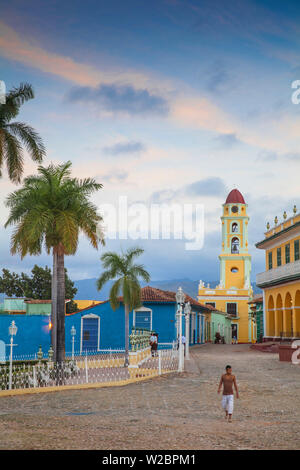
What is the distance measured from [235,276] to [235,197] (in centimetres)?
972

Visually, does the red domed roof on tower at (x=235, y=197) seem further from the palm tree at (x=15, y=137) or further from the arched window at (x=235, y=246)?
the palm tree at (x=15, y=137)

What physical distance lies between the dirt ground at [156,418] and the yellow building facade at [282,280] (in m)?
15.7

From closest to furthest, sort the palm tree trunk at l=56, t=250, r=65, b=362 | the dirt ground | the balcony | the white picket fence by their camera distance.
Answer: the dirt ground < the white picket fence < the palm tree trunk at l=56, t=250, r=65, b=362 < the balcony

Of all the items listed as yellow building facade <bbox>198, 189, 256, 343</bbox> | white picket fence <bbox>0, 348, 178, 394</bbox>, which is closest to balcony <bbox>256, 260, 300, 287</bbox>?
white picket fence <bbox>0, 348, 178, 394</bbox>

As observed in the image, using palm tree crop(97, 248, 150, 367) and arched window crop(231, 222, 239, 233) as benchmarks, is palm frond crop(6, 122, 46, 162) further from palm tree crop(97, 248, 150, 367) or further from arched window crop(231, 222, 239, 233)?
arched window crop(231, 222, 239, 233)

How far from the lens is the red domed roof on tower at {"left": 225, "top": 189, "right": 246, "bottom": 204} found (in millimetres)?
66125

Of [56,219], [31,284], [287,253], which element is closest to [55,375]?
[56,219]

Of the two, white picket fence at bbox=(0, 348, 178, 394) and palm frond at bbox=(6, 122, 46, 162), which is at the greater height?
palm frond at bbox=(6, 122, 46, 162)

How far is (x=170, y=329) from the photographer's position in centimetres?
3541

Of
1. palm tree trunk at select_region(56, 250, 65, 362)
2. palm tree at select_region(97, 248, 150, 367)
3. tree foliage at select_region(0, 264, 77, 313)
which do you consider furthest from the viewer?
tree foliage at select_region(0, 264, 77, 313)

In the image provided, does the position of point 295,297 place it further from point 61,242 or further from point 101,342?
point 61,242

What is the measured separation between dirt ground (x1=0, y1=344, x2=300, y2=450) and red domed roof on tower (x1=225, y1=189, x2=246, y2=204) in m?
50.0
